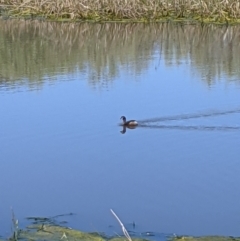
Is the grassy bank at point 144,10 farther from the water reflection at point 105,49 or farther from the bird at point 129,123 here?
the bird at point 129,123

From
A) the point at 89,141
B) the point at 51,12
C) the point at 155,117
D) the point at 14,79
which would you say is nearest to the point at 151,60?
the point at 14,79

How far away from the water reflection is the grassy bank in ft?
1.81

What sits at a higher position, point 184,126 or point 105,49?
point 184,126

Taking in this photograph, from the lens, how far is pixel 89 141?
8312 mm

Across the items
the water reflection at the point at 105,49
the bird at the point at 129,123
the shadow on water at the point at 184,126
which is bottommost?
the water reflection at the point at 105,49

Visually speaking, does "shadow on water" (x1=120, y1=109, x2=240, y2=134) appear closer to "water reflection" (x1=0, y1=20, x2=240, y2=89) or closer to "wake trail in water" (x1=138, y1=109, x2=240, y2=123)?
"wake trail in water" (x1=138, y1=109, x2=240, y2=123)

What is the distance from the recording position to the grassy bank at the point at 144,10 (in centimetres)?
1844

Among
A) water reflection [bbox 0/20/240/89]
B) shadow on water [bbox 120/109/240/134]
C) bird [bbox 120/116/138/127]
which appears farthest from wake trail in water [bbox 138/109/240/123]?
water reflection [bbox 0/20/240/89]

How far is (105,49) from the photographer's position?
1504 cm

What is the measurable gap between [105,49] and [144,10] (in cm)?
430

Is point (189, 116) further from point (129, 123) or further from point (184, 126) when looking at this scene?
point (129, 123)

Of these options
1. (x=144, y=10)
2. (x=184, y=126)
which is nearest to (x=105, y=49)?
(x=144, y=10)

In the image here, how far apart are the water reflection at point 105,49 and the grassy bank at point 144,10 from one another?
0.55 m

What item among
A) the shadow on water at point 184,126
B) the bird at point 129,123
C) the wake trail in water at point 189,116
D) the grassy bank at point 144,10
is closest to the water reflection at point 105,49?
the grassy bank at point 144,10
